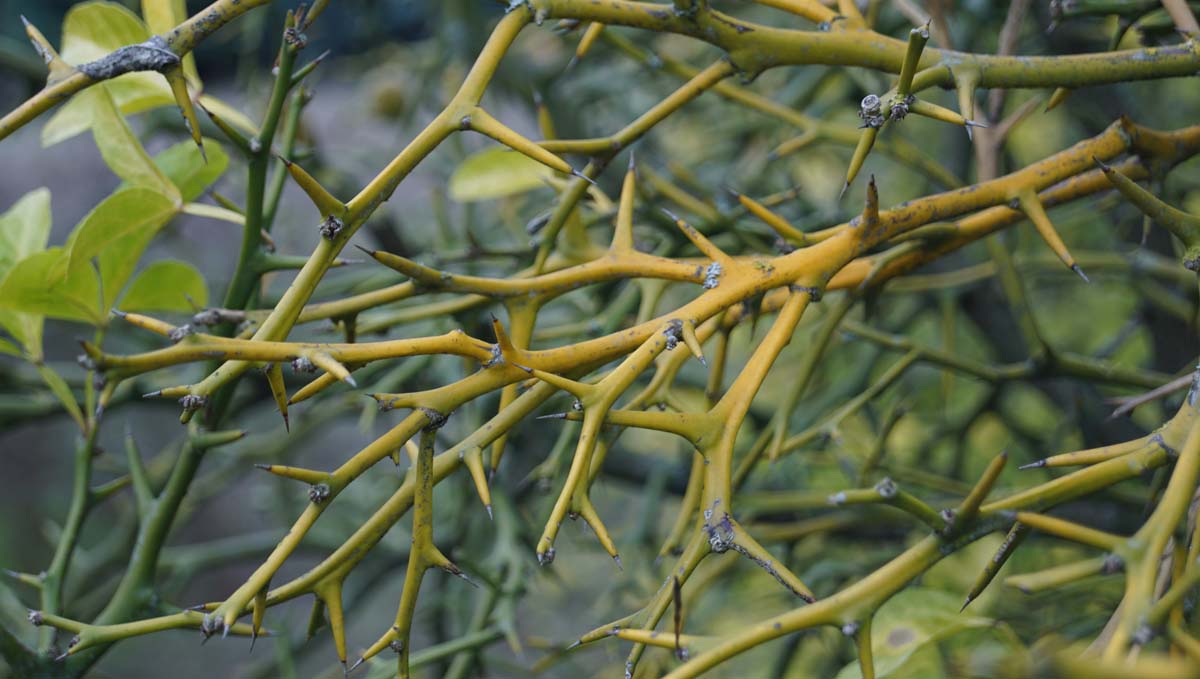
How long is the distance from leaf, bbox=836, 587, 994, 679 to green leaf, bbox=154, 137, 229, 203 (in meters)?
0.39

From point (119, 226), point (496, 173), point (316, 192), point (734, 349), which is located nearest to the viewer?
point (316, 192)

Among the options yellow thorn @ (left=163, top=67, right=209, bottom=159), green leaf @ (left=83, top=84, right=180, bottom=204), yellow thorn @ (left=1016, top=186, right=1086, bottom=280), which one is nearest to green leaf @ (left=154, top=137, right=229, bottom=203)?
green leaf @ (left=83, top=84, right=180, bottom=204)

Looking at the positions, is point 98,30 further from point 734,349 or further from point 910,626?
point 734,349

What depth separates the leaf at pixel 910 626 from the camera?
0.43 metres

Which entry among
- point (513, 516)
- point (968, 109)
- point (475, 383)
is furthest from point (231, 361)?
point (513, 516)

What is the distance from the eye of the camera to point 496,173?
24.8 inches

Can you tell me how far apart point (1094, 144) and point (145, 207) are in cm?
44

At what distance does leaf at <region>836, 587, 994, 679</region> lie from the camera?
1.40 feet

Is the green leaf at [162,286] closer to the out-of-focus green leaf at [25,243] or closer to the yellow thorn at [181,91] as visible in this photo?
the out-of-focus green leaf at [25,243]

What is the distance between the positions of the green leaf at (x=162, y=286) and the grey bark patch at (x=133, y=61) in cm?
17

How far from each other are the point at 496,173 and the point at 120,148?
229 millimetres

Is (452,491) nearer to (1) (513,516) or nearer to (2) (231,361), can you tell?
(1) (513,516)

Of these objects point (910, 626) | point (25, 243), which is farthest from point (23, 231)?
point (910, 626)

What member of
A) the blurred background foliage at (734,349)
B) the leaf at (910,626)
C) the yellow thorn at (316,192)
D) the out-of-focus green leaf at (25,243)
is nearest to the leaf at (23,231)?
the out-of-focus green leaf at (25,243)
